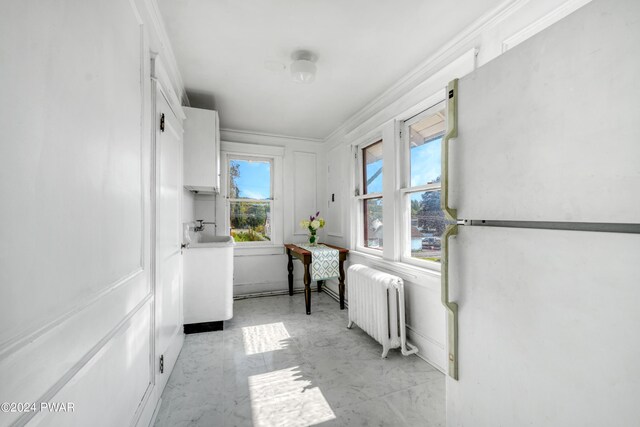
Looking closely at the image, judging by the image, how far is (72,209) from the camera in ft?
2.62

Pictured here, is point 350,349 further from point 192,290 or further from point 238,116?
point 238,116

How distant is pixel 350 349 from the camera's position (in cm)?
235

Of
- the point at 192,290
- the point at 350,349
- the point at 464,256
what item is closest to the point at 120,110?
the point at 464,256

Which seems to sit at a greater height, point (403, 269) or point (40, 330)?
point (40, 330)

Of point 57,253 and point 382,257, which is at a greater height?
point 57,253

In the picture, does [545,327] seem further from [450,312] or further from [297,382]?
[297,382]

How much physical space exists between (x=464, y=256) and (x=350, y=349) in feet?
5.46

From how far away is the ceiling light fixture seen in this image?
2.08m

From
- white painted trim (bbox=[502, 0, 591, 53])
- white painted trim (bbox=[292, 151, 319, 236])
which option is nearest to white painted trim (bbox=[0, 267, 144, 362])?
white painted trim (bbox=[502, 0, 591, 53])

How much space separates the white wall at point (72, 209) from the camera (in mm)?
582

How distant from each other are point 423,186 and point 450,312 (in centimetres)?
139

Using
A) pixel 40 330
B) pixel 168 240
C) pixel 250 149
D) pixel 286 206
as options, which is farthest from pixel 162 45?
pixel 286 206

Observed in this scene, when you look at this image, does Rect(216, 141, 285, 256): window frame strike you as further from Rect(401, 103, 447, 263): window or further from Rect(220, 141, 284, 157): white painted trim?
Rect(401, 103, 447, 263): window

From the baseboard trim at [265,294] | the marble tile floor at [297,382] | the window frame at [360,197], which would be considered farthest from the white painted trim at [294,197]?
the marble tile floor at [297,382]
